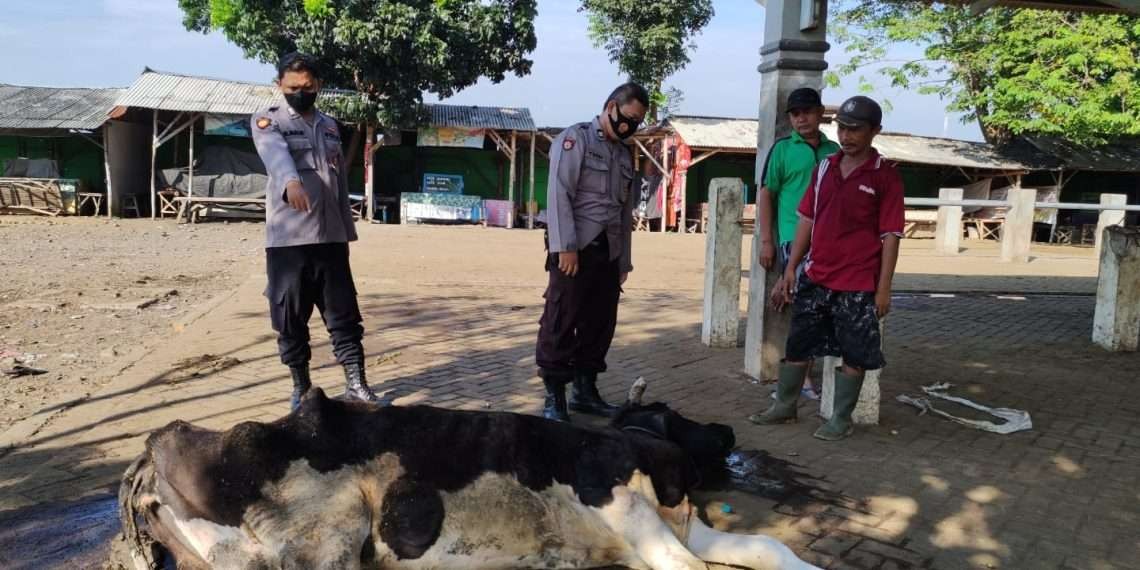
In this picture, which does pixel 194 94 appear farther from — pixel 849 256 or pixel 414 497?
pixel 414 497

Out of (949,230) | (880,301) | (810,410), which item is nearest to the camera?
(880,301)

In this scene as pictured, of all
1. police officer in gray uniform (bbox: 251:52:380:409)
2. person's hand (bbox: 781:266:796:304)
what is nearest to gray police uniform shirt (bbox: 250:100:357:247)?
police officer in gray uniform (bbox: 251:52:380:409)

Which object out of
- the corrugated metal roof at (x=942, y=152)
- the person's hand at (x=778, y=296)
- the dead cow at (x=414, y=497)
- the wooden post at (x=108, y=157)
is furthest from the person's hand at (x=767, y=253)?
the wooden post at (x=108, y=157)

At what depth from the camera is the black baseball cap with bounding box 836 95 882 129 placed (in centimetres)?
385

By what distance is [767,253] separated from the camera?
16.9 ft

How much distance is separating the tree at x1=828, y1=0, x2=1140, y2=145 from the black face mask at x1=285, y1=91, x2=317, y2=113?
1659cm

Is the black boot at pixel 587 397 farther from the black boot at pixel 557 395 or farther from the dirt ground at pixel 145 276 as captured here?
the dirt ground at pixel 145 276

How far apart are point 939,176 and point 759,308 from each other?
24.3 meters

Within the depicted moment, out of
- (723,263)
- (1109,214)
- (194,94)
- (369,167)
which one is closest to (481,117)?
(369,167)

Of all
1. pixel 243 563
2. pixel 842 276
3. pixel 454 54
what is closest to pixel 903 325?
pixel 842 276

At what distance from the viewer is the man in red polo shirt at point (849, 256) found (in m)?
3.97

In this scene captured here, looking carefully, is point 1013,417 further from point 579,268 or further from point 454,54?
point 454,54

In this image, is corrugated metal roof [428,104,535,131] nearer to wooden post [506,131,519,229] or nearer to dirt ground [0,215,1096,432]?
wooden post [506,131,519,229]

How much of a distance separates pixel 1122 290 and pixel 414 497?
6875 mm
